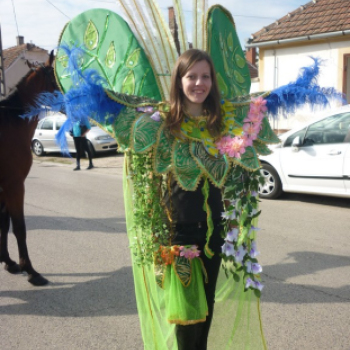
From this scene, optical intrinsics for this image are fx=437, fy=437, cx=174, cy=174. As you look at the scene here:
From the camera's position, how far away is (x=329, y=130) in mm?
7160

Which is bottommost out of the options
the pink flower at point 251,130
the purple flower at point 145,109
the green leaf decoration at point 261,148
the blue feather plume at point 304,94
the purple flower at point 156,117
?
the green leaf decoration at point 261,148

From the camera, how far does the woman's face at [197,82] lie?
2227mm

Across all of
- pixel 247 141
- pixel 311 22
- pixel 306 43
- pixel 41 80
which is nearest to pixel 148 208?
pixel 247 141

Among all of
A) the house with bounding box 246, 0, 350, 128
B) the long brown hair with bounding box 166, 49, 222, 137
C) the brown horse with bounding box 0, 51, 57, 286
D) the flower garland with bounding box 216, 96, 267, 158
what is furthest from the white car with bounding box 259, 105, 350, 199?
the house with bounding box 246, 0, 350, 128

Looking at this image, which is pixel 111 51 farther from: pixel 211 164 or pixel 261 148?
pixel 261 148

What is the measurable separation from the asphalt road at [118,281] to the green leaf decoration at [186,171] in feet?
5.02

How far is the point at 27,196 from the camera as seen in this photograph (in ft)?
29.3

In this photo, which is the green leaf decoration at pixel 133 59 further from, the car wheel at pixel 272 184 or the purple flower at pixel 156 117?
the car wheel at pixel 272 184

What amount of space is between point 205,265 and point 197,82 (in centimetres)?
99

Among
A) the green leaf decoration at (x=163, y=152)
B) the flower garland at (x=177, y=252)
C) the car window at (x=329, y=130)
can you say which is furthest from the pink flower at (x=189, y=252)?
the car window at (x=329, y=130)

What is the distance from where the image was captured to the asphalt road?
328 centimetres

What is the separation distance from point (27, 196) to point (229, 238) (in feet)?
24.2

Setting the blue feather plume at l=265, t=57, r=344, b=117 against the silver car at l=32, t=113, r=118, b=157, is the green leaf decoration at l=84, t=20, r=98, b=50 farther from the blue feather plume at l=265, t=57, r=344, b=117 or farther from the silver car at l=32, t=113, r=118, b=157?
the silver car at l=32, t=113, r=118, b=157

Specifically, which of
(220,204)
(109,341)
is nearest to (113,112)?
(220,204)
